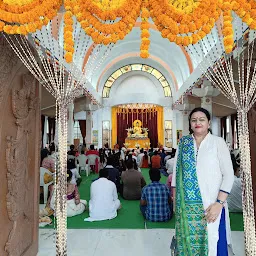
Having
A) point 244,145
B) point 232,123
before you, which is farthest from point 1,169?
point 232,123

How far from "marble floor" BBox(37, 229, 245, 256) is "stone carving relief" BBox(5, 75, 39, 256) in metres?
0.59

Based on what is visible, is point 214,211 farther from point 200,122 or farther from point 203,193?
point 200,122

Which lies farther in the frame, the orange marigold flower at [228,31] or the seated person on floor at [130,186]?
the seated person on floor at [130,186]

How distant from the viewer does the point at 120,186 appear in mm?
5715


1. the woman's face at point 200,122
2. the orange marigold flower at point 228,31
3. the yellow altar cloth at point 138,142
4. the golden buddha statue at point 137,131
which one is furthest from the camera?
the golden buddha statue at point 137,131

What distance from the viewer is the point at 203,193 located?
212 centimetres

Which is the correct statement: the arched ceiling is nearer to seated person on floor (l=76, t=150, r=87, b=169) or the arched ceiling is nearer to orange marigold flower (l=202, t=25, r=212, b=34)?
seated person on floor (l=76, t=150, r=87, b=169)

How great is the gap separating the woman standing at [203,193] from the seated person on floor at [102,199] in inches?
80.2

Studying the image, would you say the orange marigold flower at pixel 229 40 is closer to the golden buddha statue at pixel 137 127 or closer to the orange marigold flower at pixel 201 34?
the orange marigold flower at pixel 201 34

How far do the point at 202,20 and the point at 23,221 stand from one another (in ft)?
8.57

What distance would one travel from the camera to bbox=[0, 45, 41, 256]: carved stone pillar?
233 centimetres

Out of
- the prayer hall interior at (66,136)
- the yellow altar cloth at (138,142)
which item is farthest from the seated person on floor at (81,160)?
the yellow altar cloth at (138,142)

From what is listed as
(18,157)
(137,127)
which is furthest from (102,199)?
(137,127)

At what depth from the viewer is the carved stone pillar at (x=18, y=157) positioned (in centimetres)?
233
